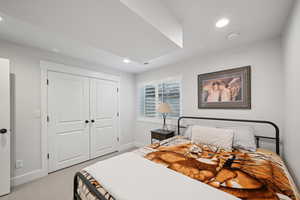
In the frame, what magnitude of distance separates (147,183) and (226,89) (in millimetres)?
2217

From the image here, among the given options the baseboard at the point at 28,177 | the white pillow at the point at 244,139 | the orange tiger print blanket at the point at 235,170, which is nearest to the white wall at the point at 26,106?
the baseboard at the point at 28,177

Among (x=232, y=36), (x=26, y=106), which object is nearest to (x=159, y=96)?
(x=232, y=36)

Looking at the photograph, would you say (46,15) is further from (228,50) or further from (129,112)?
(129,112)

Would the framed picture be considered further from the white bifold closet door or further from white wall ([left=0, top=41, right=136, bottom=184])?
white wall ([left=0, top=41, right=136, bottom=184])

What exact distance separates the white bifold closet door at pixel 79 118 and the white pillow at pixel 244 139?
2894 mm

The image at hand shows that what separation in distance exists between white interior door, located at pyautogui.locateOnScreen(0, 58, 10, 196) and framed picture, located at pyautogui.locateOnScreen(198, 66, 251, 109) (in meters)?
3.41

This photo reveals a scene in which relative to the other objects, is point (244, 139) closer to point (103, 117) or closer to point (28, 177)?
point (103, 117)

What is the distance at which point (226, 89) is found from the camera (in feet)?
7.72

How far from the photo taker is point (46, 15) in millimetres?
1104

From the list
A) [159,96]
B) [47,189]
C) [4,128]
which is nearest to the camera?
[4,128]

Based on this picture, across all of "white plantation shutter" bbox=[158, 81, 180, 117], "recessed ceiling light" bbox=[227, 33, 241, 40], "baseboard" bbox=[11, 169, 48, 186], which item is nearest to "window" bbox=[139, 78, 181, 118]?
"white plantation shutter" bbox=[158, 81, 180, 117]

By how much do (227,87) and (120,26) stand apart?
2169 mm

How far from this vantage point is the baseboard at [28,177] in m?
2.02

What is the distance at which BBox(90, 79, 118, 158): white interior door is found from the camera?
3.09 meters
